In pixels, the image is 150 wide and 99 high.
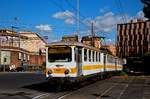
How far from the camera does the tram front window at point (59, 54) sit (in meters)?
24.6

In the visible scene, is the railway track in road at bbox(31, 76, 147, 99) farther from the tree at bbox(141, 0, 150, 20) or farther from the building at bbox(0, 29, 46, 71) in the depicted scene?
the building at bbox(0, 29, 46, 71)

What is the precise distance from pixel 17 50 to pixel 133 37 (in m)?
52.9

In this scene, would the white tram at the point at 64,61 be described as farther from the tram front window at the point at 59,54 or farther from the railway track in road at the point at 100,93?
the railway track in road at the point at 100,93

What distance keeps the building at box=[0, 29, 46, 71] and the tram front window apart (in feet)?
176

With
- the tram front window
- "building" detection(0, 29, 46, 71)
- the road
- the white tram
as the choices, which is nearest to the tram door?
the white tram

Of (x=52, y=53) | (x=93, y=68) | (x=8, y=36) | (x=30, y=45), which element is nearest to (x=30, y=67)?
(x=8, y=36)

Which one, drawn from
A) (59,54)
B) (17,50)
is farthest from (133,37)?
(59,54)

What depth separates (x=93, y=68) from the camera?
3130 centimetres

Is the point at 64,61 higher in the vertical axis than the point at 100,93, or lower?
higher

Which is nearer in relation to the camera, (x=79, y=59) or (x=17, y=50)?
(x=79, y=59)

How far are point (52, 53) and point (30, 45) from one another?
93.8 m

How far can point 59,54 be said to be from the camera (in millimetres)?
24766

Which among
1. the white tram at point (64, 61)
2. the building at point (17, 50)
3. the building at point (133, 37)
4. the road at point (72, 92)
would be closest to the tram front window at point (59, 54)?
the white tram at point (64, 61)

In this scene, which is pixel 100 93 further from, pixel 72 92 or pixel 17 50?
pixel 17 50
